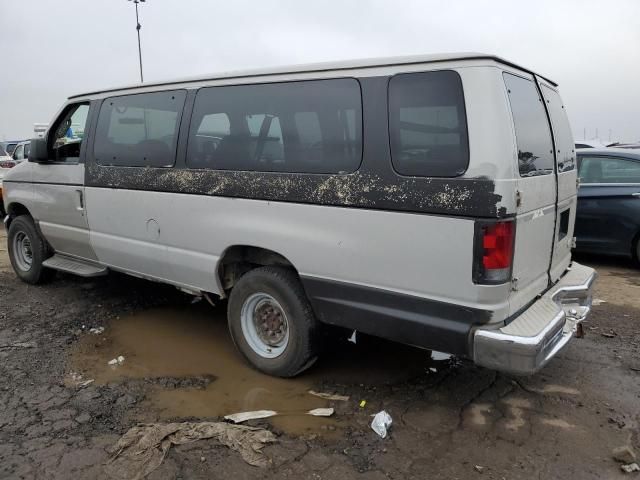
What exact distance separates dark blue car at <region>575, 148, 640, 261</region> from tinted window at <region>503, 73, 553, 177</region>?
394 centimetres

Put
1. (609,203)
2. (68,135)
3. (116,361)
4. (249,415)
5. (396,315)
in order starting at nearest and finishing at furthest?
(396,315), (249,415), (116,361), (68,135), (609,203)

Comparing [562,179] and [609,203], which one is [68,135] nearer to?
[562,179]

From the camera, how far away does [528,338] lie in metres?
2.88

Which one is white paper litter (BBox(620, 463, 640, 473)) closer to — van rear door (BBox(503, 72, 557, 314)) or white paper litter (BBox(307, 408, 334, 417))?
van rear door (BBox(503, 72, 557, 314))

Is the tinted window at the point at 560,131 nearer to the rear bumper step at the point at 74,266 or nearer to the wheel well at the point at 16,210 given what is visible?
the rear bumper step at the point at 74,266

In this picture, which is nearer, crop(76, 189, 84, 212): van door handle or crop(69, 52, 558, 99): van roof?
crop(69, 52, 558, 99): van roof

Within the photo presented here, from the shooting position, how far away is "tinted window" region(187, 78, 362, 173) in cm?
333

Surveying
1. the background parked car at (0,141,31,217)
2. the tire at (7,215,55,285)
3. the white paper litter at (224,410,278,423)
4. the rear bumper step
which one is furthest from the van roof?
the background parked car at (0,141,31,217)

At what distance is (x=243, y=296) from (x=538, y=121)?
7.67 ft

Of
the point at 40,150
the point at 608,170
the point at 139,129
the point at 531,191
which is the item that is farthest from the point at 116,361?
the point at 608,170

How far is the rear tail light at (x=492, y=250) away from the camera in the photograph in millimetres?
2826

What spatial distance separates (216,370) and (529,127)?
2775mm

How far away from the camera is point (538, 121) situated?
351 centimetres

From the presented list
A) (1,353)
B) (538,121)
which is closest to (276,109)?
(538,121)
